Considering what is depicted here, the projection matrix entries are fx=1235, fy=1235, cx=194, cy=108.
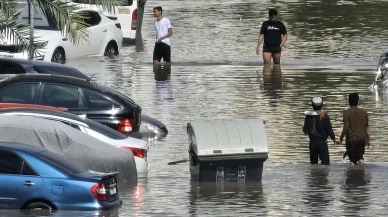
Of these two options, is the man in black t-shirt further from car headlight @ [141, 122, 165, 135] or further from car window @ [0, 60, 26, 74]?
car headlight @ [141, 122, 165, 135]

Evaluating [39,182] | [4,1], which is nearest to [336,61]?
[39,182]

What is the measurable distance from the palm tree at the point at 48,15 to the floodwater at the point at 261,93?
2618 millimetres

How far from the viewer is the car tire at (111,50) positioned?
1314 inches

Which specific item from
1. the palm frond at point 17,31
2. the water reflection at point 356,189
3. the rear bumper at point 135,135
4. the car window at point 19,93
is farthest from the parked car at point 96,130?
the palm frond at point 17,31

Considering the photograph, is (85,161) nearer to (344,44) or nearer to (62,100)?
(62,100)

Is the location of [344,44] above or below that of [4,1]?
below

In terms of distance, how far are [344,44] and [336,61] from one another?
400cm

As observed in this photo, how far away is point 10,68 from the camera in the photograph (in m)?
23.2

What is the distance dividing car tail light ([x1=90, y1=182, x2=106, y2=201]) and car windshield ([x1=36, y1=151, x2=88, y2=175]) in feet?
1.12

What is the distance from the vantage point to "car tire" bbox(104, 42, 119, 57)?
33375mm

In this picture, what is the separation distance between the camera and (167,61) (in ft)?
104

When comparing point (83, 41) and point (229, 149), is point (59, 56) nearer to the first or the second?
point (83, 41)

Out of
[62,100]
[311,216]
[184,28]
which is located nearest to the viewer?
[311,216]

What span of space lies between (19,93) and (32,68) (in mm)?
3312
